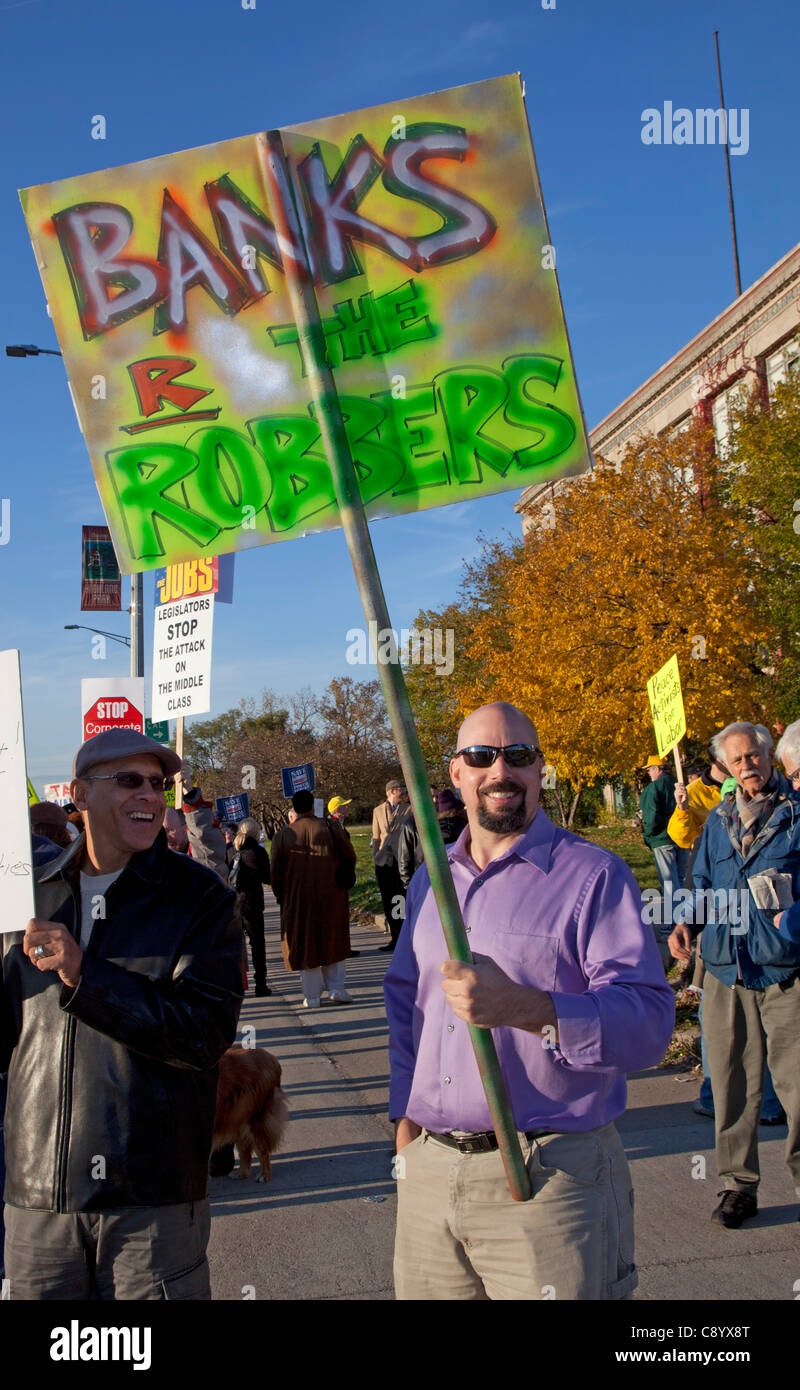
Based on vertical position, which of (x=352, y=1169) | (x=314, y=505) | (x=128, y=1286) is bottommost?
(x=352, y=1169)

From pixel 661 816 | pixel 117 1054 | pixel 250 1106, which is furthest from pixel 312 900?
pixel 117 1054

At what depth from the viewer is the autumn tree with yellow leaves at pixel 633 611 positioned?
72.5 ft

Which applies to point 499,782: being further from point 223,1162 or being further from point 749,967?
point 223,1162

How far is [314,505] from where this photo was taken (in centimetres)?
273

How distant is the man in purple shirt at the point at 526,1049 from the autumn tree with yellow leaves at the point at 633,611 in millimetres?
18779

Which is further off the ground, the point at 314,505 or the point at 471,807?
the point at 314,505

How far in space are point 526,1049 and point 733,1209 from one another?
2.88 m

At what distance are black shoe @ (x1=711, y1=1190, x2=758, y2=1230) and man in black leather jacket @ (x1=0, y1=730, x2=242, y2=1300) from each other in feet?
9.42

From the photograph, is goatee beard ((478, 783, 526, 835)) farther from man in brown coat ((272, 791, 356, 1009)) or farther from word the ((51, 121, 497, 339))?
man in brown coat ((272, 791, 356, 1009))

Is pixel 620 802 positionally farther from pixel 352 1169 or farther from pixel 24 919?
pixel 24 919

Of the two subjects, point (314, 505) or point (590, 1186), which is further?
point (314, 505)

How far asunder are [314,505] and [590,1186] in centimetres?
167

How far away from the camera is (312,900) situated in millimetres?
10664
